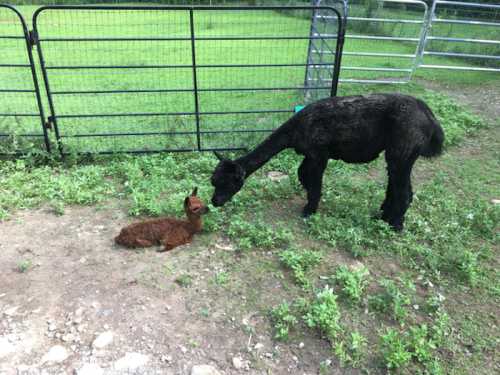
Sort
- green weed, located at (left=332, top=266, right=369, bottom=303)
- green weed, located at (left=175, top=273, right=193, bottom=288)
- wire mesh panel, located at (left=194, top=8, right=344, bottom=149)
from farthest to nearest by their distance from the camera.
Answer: wire mesh panel, located at (left=194, top=8, right=344, bottom=149) → green weed, located at (left=175, top=273, right=193, bottom=288) → green weed, located at (left=332, top=266, right=369, bottom=303)

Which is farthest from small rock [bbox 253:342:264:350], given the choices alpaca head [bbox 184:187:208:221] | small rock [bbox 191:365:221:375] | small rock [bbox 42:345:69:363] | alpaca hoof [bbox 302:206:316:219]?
alpaca hoof [bbox 302:206:316:219]

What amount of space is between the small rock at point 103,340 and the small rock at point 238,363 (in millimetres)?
1015

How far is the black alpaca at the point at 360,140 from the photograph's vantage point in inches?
169

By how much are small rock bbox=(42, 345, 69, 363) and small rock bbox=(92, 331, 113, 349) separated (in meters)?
0.22

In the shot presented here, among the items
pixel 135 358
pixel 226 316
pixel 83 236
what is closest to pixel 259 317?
pixel 226 316

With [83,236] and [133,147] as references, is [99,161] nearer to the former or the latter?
[133,147]

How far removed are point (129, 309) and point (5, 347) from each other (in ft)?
3.16

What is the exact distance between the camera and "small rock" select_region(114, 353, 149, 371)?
3.04 m

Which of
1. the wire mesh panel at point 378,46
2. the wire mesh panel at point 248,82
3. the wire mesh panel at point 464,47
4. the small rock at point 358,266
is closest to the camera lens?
the small rock at point 358,266

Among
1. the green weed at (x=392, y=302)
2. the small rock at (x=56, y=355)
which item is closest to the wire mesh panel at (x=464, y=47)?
the green weed at (x=392, y=302)

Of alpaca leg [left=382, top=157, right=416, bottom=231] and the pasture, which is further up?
alpaca leg [left=382, top=157, right=416, bottom=231]

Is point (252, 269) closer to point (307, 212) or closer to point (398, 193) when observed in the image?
point (307, 212)

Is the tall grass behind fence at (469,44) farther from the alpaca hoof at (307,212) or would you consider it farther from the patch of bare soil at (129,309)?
the patch of bare soil at (129,309)

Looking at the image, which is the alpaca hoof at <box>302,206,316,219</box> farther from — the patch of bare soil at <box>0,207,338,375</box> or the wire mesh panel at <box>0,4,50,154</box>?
the wire mesh panel at <box>0,4,50,154</box>
